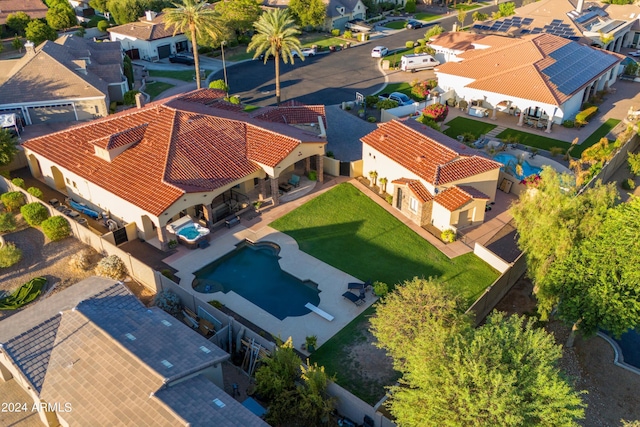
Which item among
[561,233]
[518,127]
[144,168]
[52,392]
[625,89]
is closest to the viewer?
[52,392]

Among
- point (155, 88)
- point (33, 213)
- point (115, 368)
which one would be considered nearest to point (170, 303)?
point (115, 368)

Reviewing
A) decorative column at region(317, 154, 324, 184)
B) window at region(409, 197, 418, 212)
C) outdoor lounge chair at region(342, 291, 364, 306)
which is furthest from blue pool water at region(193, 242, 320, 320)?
window at region(409, 197, 418, 212)

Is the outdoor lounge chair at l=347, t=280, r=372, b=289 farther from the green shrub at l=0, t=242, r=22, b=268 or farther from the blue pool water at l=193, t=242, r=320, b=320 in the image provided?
the green shrub at l=0, t=242, r=22, b=268

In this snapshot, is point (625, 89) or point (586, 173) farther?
point (625, 89)

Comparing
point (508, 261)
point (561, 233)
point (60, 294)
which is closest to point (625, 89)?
point (508, 261)

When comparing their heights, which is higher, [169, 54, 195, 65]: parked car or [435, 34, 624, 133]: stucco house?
[435, 34, 624, 133]: stucco house

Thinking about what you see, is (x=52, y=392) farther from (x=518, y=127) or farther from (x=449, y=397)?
(x=518, y=127)
